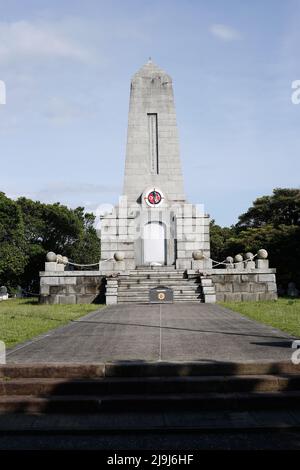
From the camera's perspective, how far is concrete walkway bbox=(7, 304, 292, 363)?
8.08 meters

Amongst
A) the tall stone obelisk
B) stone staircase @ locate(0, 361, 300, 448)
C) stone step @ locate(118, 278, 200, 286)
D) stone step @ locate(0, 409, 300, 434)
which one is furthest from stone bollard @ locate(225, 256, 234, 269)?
stone step @ locate(0, 409, 300, 434)

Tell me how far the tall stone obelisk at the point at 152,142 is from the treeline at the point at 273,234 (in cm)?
1292

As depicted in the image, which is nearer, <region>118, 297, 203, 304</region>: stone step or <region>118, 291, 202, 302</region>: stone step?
<region>118, 297, 203, 304</region>: stone step

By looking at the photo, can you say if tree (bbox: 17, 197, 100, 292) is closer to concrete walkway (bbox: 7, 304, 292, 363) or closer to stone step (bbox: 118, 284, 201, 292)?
stone step (bbox: 118, 284, 201, 292)

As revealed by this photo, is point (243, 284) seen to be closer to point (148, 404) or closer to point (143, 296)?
point (143, 296)

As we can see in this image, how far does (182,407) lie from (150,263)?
24386 mm

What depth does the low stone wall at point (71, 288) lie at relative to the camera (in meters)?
23.4

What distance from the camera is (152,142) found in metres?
31.6

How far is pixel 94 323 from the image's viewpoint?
1367 cm

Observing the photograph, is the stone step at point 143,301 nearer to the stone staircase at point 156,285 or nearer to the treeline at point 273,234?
the stone staircase at point 156,285

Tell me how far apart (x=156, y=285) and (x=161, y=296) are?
350 cm

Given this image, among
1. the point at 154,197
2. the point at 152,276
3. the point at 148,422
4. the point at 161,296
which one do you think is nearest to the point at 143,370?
the point at 148,422

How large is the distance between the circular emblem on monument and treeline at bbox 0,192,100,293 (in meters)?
13.9
